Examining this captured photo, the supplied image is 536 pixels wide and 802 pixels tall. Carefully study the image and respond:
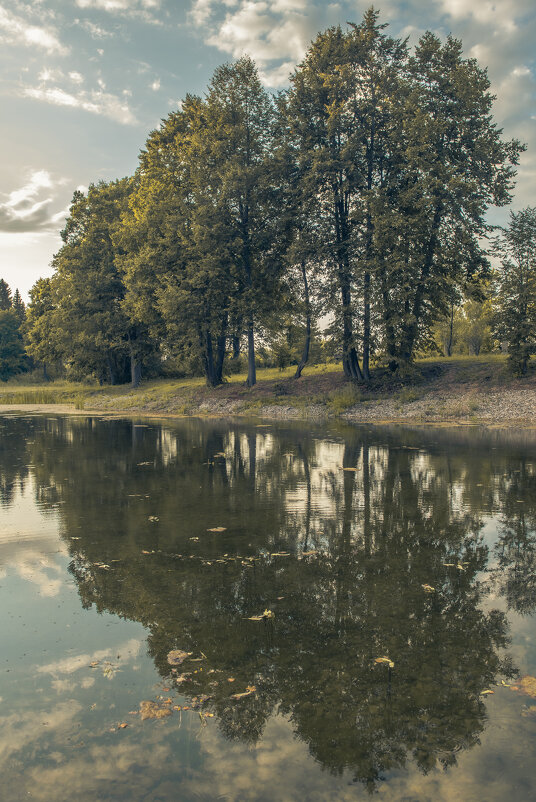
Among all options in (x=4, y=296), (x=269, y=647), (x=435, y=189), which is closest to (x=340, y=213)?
(x=435, y=189)

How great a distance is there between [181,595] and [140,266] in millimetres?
39069

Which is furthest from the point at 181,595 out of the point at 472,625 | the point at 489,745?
the point at 489,745

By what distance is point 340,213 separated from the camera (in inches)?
1435

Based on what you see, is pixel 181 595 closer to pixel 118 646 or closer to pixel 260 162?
pixel 118 646

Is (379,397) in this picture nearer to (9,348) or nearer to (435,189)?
(435,189)

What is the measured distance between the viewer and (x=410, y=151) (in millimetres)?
30906

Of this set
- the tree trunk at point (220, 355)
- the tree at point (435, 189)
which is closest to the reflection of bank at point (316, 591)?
the tree at point (435, 189)

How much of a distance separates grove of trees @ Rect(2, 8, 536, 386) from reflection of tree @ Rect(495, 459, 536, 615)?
2088 centimetres

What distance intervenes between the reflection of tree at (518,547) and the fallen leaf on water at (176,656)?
10.9 ft

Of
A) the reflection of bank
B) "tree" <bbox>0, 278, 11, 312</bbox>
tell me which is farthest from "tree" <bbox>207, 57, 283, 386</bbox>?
"tree" <bbox>0, 278, 11, 312</bbox>

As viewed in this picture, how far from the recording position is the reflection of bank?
388 centimetres

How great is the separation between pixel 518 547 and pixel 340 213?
3205 centimetres

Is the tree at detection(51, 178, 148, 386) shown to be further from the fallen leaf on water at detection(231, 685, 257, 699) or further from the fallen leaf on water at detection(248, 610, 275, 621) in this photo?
the fallen leaf on water at detection(231, 685, 257, 699)

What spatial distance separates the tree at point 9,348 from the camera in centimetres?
10038
